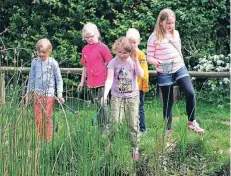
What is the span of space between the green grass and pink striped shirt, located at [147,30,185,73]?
662 millimetres

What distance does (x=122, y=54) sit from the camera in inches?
202

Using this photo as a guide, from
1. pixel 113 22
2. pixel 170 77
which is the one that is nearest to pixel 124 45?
pixel 170 77

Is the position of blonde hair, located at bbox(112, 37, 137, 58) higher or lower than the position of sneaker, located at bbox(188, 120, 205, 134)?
higher

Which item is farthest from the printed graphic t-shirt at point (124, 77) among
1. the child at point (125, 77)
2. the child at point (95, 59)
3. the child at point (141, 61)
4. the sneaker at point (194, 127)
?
the sneaker at point (194, 127)

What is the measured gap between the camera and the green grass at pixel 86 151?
3.32 m

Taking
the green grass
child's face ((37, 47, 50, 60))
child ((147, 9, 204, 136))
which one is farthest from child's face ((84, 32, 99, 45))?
the green grass

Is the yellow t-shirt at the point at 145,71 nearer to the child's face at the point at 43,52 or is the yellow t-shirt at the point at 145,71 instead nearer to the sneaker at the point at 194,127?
the sneaker at the point at 194,127

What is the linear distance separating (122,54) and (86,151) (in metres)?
1.74

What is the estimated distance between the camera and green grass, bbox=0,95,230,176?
332 cm

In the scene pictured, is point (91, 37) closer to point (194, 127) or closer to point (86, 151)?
point (194, 127)

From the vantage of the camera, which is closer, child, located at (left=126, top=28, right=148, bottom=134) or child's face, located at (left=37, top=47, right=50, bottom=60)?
child's face, located at (left=37, top=47, right=50, bottom=60)

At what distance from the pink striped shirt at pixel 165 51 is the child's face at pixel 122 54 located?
0.59 meters

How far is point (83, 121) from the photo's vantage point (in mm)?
3738

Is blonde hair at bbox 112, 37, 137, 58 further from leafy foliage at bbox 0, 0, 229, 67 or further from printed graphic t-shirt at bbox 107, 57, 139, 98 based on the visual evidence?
leafy foliage at bbox 0, 0, 229, 67
